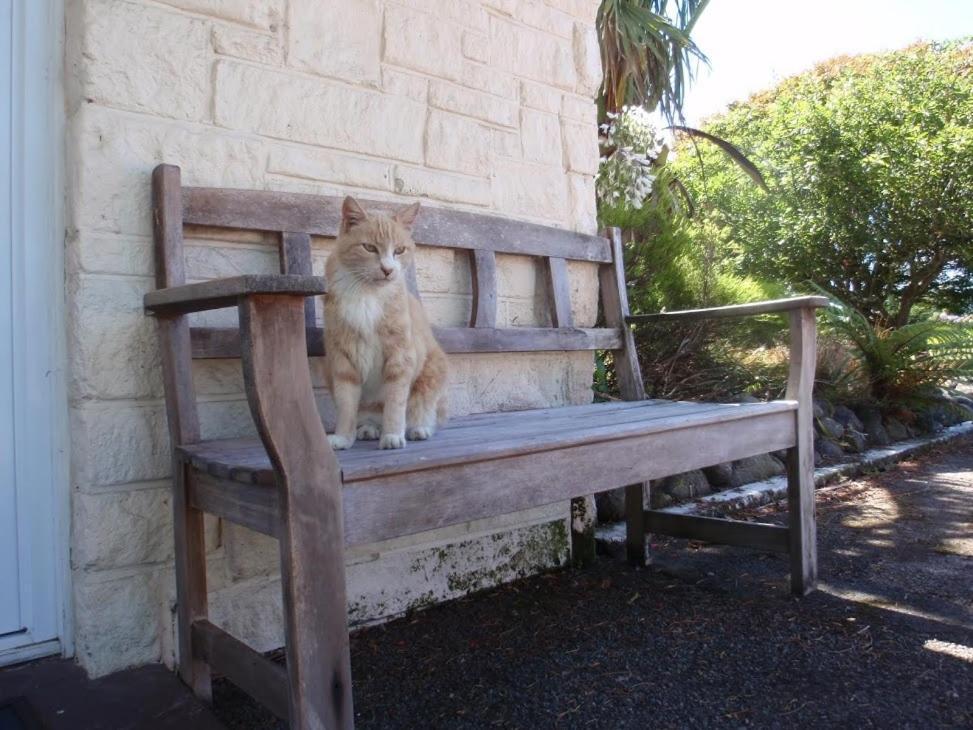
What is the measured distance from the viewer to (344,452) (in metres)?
1.56

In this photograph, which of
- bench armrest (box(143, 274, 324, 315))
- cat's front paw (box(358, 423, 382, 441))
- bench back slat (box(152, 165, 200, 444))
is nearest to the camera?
bench armrest (box(143, 274, 324, 315))

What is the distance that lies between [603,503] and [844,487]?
5.99 feet

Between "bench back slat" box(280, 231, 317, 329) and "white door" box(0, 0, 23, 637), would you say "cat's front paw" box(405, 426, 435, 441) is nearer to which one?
"bench back slat" box(280, 231, 317, 329)

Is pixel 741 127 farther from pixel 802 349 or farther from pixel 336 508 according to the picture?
pixel 336 508

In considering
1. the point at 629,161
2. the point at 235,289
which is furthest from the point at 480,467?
the point at 629,161

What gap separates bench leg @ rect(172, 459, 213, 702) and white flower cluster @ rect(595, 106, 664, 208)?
3.93 m

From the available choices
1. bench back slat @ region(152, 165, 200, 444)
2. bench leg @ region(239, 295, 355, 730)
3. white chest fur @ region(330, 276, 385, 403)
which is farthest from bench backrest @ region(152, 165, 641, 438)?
bench leg @ region(239, 295, 355, 730)

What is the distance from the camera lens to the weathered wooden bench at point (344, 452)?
1243mm

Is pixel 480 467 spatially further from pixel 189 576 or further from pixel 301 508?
pixel 189 576

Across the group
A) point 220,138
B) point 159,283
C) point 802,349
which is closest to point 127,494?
point 159,283

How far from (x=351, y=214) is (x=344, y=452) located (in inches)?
24.9

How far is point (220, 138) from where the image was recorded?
6.52 ft

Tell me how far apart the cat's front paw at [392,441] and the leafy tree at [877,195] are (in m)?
7.30

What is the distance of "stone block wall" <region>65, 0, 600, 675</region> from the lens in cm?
175
